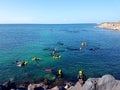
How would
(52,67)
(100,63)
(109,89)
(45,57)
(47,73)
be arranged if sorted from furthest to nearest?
(45,57), (100,63), (52,67), (47,73), (109,89)

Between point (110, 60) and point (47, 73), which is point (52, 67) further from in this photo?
point (110, 60)

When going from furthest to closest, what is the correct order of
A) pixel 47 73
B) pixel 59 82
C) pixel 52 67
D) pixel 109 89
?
pixel 52 67 < pixel 47 73 < pixel 59 82 < pixel 109 89

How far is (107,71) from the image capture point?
162 ft

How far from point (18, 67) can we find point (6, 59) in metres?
10.5

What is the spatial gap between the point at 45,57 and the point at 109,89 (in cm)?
3848

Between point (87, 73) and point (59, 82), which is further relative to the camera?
point (87, 73)

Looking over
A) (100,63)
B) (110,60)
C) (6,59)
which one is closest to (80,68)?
(100,63)

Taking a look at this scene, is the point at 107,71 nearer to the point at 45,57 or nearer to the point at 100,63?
the point at 100,63

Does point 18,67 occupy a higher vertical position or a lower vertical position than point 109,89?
lower

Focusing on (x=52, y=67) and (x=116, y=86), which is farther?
(x=52, y=67)

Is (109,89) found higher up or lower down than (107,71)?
higher up

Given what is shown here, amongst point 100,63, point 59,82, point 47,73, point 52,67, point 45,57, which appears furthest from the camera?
point 45,57

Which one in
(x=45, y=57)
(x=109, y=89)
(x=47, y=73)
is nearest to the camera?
(x=109, y=89)

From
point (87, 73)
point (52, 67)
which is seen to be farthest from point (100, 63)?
point (52, 67)
